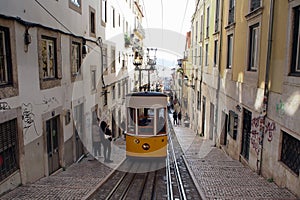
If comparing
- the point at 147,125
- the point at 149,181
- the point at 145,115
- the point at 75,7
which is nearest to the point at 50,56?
the point at 75,7

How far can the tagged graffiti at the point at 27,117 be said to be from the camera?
7.23 metres

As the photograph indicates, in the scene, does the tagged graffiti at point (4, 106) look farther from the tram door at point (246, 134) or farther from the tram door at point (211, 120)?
the tram door at point (211, 120)

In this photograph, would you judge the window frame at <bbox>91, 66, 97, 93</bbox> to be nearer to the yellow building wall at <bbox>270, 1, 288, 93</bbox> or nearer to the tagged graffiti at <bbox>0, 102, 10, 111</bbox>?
the tagged graffiti at <bbox>0, 102, 10, 111</bbox>

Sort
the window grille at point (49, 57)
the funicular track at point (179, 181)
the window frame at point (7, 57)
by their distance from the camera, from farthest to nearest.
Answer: the window grille at point (49, 57)
the funicular track at point (179, 181)
the window frame at point (7, 57)

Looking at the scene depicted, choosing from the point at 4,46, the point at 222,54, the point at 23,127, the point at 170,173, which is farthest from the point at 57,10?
the point at 222,54

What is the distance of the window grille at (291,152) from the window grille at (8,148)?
6786 millimetres

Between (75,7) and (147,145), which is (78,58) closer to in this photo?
(75,7)

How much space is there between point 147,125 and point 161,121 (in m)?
0.56

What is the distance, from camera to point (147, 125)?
10.4m

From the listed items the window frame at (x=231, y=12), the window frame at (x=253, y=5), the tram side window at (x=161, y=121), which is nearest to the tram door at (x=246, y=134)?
the tram side window at (x=161, y=121)

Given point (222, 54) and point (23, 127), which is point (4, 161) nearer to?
point (23, 127)

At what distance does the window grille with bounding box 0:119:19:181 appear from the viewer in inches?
249

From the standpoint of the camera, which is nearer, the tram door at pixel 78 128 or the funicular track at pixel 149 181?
Answer: the funicular track at pixel 149 181

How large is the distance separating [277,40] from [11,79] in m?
7.16
